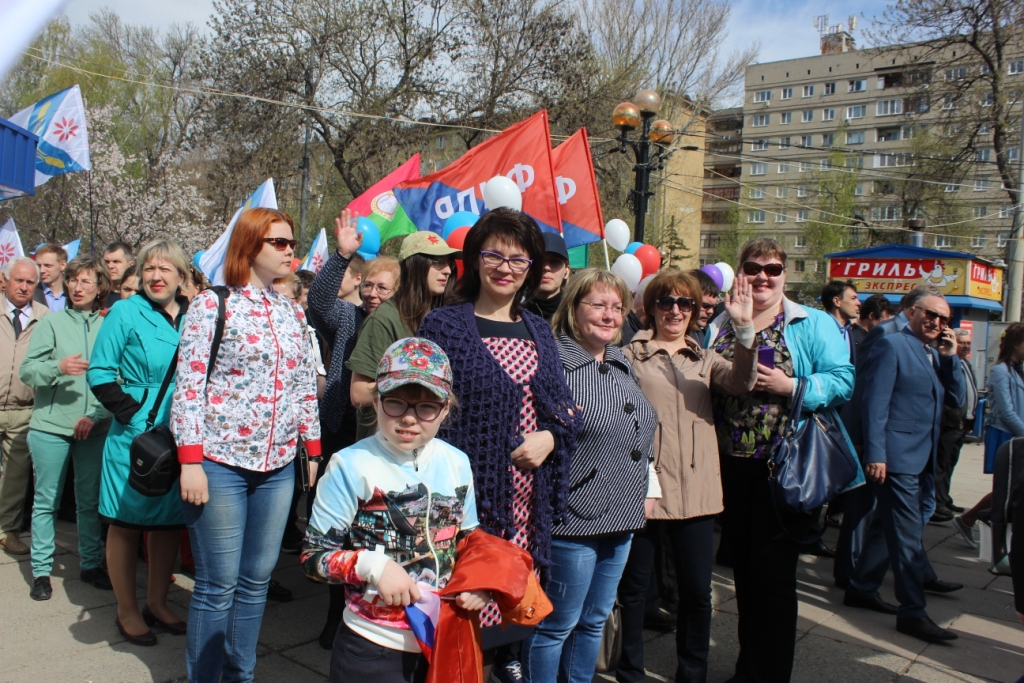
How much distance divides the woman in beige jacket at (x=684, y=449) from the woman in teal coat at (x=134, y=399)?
220 cm

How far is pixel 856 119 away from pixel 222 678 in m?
82.7

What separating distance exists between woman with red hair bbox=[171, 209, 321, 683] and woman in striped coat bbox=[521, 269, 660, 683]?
1088 millimetres

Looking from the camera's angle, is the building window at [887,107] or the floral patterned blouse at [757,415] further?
the building window at [887,107]

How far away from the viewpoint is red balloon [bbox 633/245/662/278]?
8133 millimetres

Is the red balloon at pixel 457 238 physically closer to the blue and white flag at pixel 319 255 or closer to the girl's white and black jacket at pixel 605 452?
the girl's white and black jacket at pixel 605 452

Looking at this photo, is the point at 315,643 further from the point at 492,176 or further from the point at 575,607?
the point at 492,176

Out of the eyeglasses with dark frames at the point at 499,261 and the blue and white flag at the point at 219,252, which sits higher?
the blue and white flag at the point at 219,252

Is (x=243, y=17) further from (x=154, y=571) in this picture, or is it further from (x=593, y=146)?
(x=154, y=571)

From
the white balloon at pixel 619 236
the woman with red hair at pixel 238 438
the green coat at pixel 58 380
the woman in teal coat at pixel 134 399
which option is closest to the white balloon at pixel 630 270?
the white balloon at pixel 619 236

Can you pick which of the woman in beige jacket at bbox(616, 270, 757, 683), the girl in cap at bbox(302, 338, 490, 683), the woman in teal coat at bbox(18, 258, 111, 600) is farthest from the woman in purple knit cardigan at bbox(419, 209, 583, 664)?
the woman in teal coat at bbox(18, 258, 111, 600)

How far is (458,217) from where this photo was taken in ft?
19.7

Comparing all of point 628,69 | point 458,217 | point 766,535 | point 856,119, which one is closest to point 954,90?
point 628,69

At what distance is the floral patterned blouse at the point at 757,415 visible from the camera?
3.38 meters

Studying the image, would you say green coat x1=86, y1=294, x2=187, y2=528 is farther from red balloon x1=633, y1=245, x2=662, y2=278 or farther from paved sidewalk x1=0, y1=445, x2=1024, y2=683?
red balloon x1=633, y1=245, x2=662, y2=278
